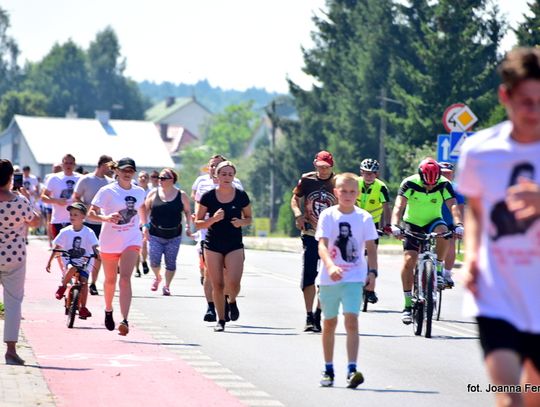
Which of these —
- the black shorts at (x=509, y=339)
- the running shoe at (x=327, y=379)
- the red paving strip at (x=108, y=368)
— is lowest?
the red paving strip at (x=108, y=368)

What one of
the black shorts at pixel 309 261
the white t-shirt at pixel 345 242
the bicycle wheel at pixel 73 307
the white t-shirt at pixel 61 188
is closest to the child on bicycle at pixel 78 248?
the bicycle wheel at pixel 73 307

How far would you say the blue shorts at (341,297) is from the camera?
1178 cm

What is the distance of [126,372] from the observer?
12.7 metres

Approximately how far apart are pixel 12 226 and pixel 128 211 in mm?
2937

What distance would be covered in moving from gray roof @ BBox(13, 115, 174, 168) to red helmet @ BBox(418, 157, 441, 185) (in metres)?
95.4

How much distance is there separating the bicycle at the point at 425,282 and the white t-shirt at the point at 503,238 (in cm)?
939

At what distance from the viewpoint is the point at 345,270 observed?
11.8 metres

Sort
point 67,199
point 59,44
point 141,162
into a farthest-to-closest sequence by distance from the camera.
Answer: point 59,44, point 141,162, point 67,199

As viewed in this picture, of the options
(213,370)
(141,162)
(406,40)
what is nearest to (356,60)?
(406,40)

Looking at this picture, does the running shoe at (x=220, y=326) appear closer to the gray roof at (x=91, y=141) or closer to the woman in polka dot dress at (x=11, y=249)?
the woman in polka dot dress at (x=11, y=249)

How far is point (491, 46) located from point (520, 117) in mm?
75018

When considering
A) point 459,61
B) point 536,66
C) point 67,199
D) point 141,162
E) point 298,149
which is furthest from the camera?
point 141,162

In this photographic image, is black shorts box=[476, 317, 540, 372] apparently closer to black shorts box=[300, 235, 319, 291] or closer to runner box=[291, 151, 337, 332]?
runner box=[291, 151, 337, 332]

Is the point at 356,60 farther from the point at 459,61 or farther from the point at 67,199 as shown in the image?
the point at 67,199
